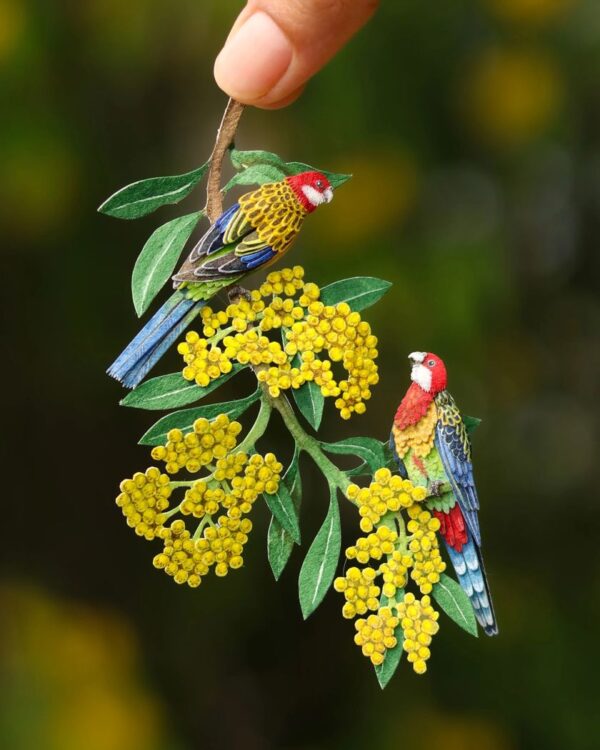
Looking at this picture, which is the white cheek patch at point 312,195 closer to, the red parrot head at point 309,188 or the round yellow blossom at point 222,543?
the red parrot head at point 309,188

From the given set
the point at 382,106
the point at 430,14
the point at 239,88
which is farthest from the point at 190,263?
the point at 430,14

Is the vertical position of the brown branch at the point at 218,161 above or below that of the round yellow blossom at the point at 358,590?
above

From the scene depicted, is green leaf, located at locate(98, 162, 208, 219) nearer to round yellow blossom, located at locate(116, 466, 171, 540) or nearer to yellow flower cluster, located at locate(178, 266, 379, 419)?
yellow flower cluster, located at locate(178, 266, 379, 419)

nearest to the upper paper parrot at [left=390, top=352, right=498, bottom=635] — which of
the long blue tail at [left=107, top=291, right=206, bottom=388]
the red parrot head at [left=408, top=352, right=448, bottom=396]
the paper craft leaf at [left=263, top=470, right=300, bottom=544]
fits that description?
the red parrot head at [left=408, top=352, right=448, bottom=396]

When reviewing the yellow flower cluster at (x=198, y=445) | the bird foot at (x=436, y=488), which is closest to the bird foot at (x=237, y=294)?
the yellow flower cluster at (x=198, y=445)

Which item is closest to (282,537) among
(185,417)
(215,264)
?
(185,417)

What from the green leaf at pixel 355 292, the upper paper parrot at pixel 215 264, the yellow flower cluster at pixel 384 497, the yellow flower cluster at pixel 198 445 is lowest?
the yellow flower cluster at pixel 384 497

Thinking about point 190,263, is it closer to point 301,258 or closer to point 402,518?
point 402,518

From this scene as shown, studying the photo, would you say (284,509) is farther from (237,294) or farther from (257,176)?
(257,176)
